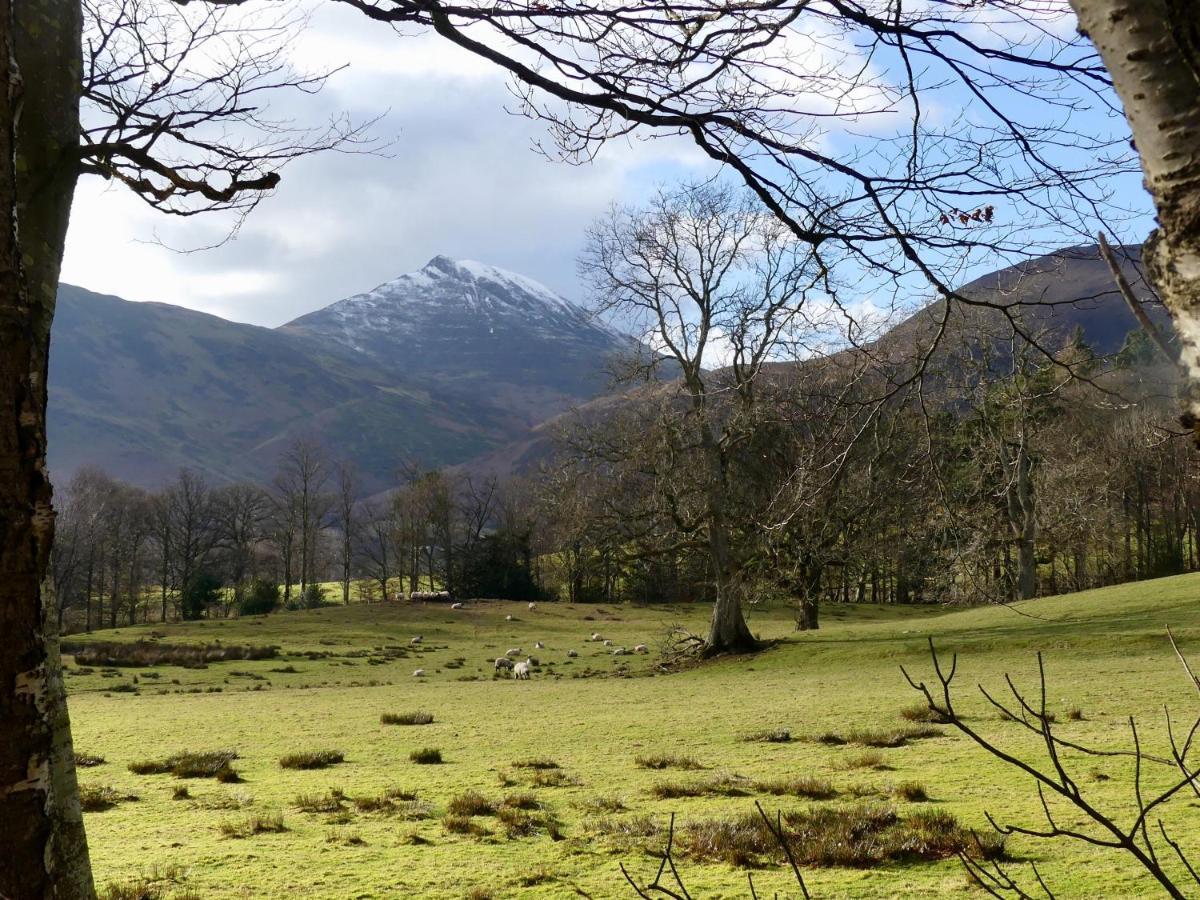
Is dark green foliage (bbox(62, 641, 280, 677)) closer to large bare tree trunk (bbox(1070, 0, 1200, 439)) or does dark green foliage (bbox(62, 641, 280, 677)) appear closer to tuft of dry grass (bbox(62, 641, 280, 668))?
tuft of dry grass (bbox(62, 641, 280, 668))

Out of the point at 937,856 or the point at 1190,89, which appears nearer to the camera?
the point at 1190,89

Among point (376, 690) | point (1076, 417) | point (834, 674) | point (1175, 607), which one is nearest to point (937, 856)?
point (834, 674)

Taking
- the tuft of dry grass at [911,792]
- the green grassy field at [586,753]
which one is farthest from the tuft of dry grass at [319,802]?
the tuft of dry grass at [911,792]

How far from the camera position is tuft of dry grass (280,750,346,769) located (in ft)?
32.3

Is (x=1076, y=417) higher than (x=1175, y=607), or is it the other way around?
(x=1076, y=417)

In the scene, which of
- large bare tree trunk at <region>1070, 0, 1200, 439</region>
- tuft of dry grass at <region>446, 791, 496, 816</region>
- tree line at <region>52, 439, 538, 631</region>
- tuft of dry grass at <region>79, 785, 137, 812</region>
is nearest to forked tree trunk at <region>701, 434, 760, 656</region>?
tuft of dry grass at <region>446, 791, 496, 816</region>

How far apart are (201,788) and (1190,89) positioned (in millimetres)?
9220

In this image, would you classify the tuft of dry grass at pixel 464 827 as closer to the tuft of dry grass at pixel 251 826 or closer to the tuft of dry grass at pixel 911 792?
the tuft of dry grass at pixel 251 826

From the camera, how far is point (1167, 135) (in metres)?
1.32

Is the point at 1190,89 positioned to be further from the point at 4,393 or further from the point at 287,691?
the point at 287,691

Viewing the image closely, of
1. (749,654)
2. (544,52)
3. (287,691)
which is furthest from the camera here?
(749,654)

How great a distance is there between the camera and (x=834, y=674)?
1989cm

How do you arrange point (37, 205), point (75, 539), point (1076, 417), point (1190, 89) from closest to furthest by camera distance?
point (1190, 89) < point (37, 205) < point (1076, 417) < point (75, 539)

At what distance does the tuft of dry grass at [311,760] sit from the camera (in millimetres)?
9836
